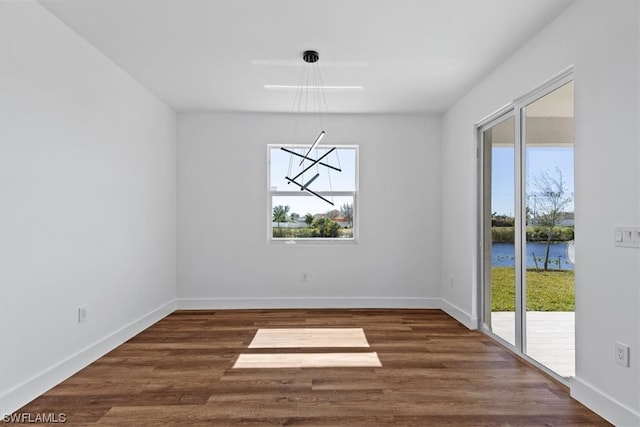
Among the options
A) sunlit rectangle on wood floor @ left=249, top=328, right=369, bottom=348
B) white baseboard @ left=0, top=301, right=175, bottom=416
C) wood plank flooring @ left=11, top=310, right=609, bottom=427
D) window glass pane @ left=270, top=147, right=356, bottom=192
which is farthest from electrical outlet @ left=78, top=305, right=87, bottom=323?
window glass pane @ left=270, top=147, right=356, bottom=192

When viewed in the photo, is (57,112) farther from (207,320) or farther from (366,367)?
(366,367)

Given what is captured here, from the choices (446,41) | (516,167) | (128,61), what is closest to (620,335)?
(516,167)

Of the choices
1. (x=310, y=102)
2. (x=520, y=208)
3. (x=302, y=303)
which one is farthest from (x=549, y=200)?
(x=302, y=303)

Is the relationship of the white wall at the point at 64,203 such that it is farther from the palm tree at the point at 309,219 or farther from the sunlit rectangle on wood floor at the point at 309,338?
the palm tree at the point at 309,219

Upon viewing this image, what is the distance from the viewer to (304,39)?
119 inches

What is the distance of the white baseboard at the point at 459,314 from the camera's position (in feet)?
13.5

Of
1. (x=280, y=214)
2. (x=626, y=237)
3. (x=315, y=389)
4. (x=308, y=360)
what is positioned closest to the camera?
(x=626, y=237)

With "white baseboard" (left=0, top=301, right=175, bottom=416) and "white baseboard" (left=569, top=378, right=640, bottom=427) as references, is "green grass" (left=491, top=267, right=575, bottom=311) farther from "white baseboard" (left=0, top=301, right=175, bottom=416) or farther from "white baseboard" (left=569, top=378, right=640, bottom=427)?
"white baseboard" (left=0, top=301, right=175, bottom=416)

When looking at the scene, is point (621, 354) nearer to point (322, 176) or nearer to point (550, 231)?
point (550, 231)

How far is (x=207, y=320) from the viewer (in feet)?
14.8

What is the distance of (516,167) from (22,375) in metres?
3.97

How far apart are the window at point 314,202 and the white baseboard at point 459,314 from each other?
143cm

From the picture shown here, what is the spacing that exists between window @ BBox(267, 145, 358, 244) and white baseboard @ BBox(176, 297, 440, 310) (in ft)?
2.57

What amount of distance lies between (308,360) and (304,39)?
102 inches
